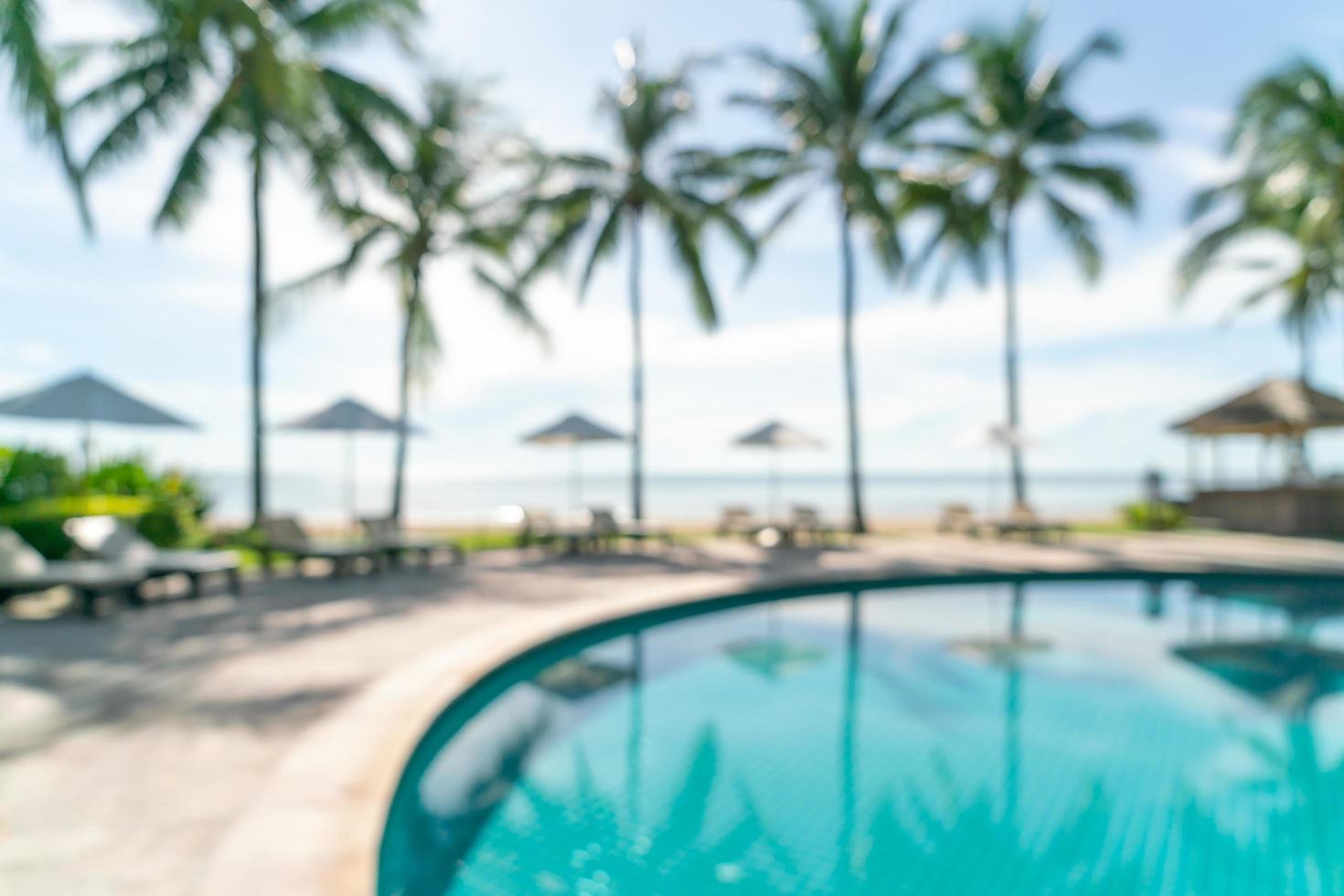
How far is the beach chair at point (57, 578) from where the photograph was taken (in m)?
6.68

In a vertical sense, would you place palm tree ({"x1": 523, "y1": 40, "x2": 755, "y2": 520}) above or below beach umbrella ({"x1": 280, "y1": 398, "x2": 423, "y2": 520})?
above

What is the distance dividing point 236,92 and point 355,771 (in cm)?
1331

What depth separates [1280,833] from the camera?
3.98 metres

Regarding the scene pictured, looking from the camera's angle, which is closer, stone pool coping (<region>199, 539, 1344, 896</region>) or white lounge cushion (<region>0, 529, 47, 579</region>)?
stone pool coping (<region>199, 539, 1344, 896</region>)

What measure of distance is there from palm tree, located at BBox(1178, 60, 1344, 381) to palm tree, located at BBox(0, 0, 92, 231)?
2034 cm

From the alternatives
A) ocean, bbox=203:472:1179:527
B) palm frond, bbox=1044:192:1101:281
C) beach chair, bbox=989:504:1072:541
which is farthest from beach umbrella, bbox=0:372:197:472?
ocean, bbox=203:472:1179:527

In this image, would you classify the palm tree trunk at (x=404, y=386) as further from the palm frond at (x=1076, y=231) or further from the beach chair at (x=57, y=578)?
the palm frond at (x=1076, y=231)

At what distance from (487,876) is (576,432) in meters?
10.2

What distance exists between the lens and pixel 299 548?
9.43 metres

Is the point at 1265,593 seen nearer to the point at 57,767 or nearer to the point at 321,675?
the point at 321,675

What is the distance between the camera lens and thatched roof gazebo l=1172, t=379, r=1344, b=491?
16.3 metres

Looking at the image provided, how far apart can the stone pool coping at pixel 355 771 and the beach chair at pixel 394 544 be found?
142 inches

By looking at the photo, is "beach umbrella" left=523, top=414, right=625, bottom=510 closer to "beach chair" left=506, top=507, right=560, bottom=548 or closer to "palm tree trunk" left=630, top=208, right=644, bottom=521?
"beach chair" left=506, top=507, right=560, bottom=548

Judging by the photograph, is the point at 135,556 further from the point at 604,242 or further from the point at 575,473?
the point at 575,473
